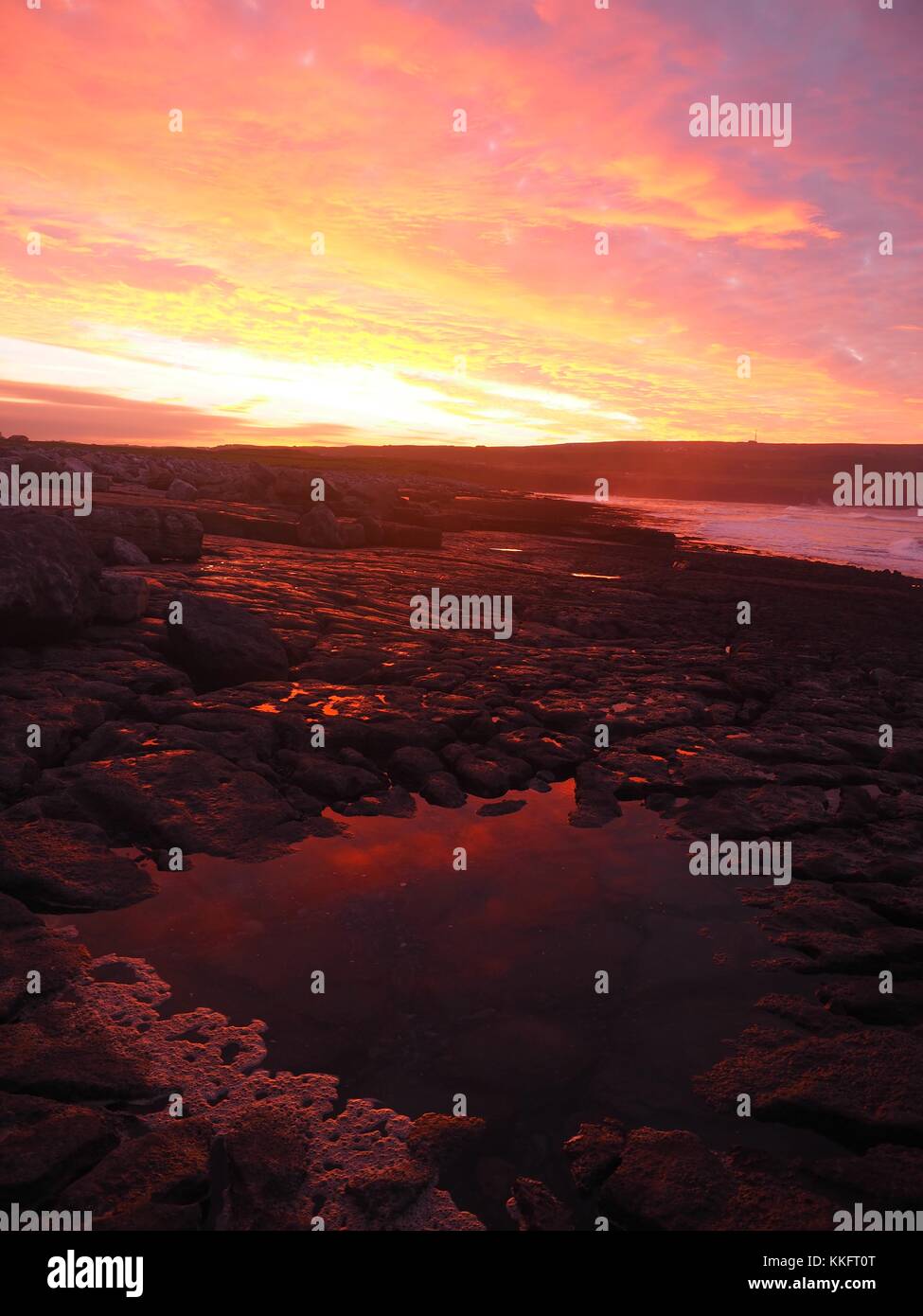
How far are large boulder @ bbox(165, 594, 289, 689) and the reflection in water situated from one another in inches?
139

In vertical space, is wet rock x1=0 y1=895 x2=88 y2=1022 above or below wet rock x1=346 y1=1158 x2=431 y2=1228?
above

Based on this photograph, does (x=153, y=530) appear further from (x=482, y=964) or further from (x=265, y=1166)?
(x=265, y=1166)

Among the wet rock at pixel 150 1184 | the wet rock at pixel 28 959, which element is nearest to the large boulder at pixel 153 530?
the wet rock at pixel 28 959

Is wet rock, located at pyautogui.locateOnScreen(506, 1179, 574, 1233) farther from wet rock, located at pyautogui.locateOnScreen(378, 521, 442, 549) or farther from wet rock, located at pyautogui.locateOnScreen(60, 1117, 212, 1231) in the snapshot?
wet rock, located at pyautogui.locateOnScreen(378, 521, 442, 549)

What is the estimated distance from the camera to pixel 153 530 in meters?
15.6

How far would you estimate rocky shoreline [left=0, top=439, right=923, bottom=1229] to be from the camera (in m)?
3.23

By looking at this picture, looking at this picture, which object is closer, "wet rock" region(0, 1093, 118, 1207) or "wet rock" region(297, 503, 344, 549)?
"wet rock" region(0, 1093, 118, 1207)

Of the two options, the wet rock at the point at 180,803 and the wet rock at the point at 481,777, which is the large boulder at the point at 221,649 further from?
the wet rock at the point at 481,777

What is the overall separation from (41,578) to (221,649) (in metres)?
2.19

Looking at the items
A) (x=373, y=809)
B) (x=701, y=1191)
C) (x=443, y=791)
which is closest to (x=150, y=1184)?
(x=701, y=1191)

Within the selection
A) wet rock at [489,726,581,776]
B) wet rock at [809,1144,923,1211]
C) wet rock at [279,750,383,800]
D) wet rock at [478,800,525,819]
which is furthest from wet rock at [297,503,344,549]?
wet rock at [809,1144,923,1211]
